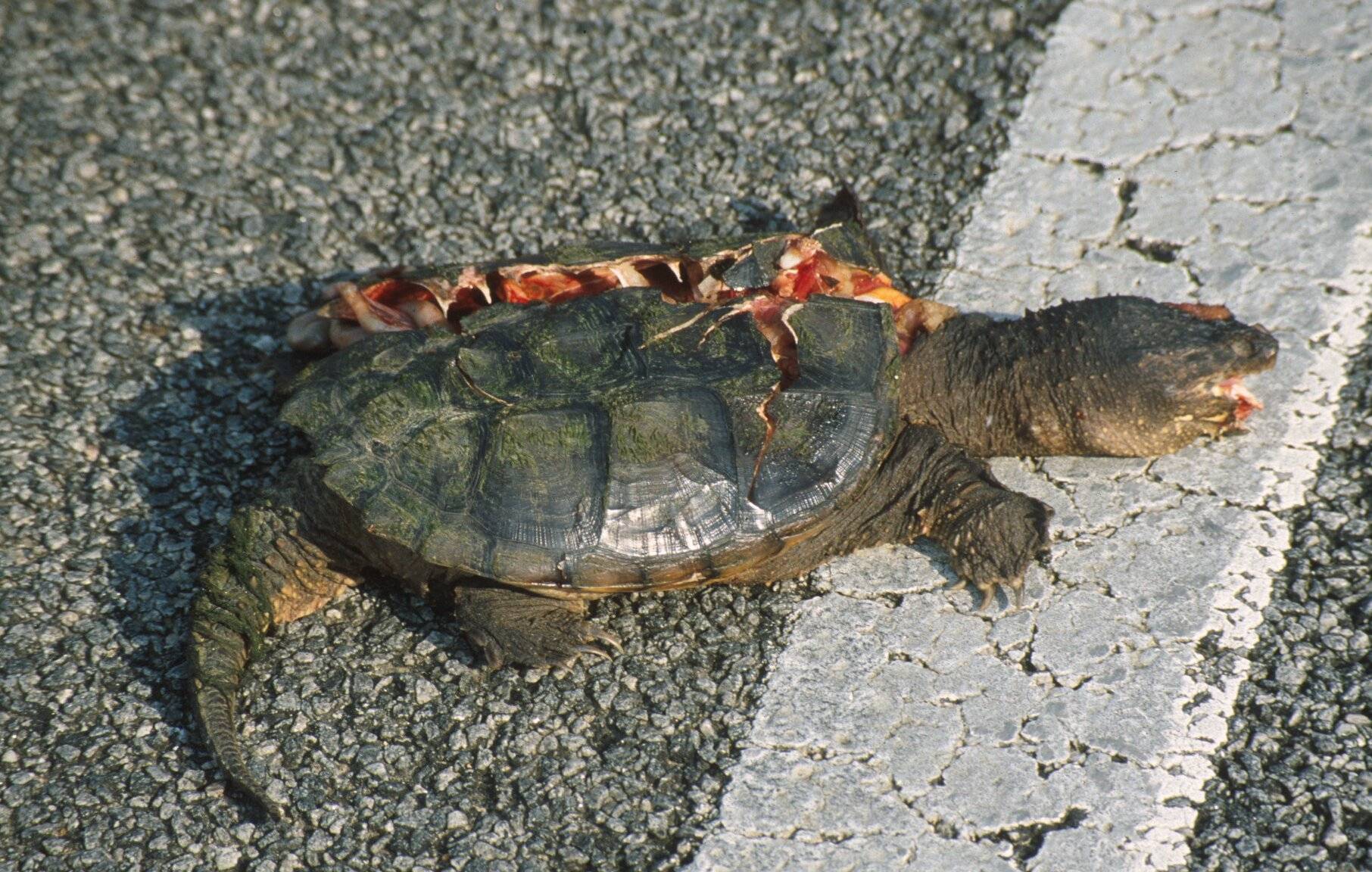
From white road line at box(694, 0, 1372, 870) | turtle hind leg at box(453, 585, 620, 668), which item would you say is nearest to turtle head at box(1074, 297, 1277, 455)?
white road line at box(694, 0, 1372, 870)

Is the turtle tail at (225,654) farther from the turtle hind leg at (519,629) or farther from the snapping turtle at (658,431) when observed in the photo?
the turtle hind leg at (519,629)

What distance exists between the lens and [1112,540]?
149 inches

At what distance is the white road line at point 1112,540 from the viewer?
316 cm

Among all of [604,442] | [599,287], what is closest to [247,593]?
[604,442]

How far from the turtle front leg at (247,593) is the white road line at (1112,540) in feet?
4.21

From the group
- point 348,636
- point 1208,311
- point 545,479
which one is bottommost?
point 348,636

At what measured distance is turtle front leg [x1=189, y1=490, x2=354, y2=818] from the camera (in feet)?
10.9

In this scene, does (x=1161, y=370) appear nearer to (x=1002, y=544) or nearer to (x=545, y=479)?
(x=1002, y=544)

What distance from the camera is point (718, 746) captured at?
332 cm

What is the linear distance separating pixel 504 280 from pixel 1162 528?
6.87ft

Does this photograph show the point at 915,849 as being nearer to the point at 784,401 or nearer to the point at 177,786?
the point at 784,401

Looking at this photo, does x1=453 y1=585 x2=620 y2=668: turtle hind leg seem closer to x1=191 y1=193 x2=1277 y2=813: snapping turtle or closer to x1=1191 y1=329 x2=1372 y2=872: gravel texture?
x1=191 y1=193 x2=1277 y2=813: snapping turtle

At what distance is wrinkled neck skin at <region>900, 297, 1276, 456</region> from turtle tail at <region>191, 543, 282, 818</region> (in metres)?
1.94

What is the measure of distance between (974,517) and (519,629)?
1289 millimetres
